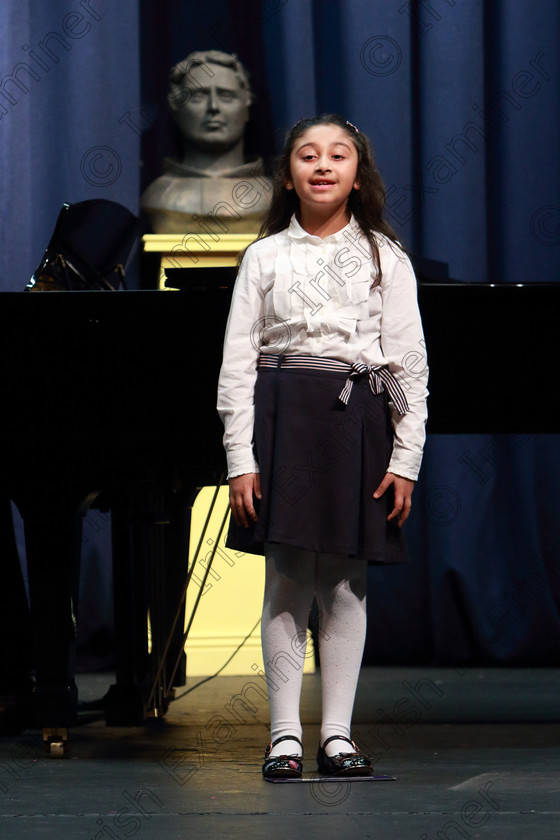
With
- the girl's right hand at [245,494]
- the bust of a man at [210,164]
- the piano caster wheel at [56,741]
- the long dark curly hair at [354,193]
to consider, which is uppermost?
the bust of a man at [210,164]

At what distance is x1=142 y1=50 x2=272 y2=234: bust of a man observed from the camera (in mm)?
3232

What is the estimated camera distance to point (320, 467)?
66.5 inches

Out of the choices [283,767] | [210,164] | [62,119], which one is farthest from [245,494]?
[62,119]

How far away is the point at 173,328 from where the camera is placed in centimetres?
185

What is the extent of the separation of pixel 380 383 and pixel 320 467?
16 centimetres

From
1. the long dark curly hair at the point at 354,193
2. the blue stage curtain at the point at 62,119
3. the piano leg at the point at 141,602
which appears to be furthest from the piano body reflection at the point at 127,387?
the blue stage curtain at the point at 62,119

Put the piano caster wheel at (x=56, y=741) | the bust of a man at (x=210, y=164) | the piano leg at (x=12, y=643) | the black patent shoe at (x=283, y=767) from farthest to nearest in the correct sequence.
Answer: the bust of a man at (x=210, y=164) < the piano leg at (x=12, y=643) < the piano caster wheel at (x=56, y=741) < the black patent shoe at (x=283, y=767)

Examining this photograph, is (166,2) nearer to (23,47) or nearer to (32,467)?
(23,47)

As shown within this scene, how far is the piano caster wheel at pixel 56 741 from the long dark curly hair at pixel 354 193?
0.86 meters

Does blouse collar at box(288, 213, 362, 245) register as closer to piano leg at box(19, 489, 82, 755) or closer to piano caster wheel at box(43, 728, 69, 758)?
piano leg at box(19, 489, 82, 755)

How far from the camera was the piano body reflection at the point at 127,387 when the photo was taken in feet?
6.00

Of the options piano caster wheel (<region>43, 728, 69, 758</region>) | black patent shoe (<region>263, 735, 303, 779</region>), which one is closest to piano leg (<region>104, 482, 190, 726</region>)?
piano caster wheel (<region>43, 728, 69, 758</region>)

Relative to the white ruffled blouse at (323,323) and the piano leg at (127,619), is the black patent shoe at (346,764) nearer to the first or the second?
the white ruffled blouse at (323,323)

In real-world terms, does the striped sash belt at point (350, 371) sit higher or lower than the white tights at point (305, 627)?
higher
